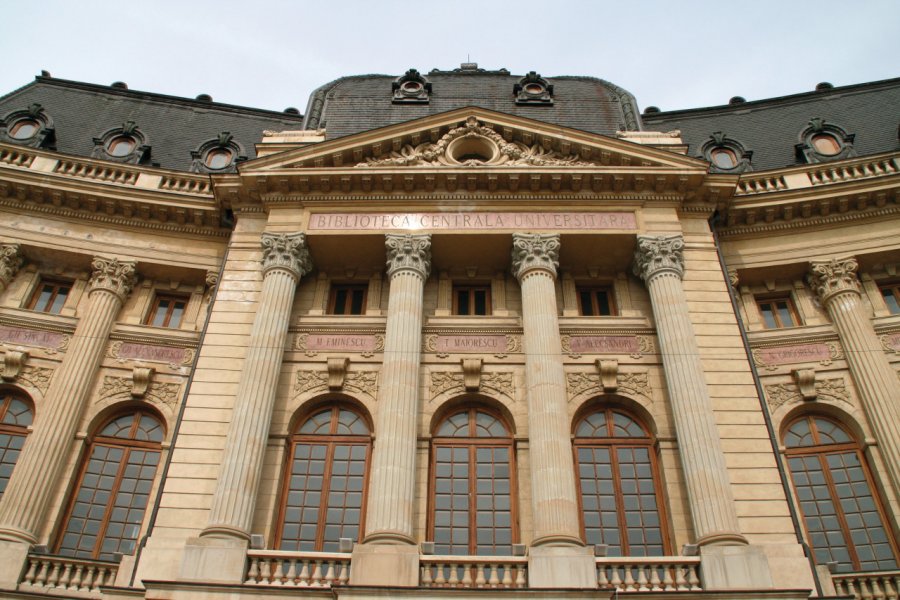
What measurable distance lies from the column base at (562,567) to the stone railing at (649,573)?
0.27 metres

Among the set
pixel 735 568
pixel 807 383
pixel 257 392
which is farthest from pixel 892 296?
pixel 257 392

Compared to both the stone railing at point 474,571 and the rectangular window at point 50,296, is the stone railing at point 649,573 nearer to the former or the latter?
the stone railing at point 474,571

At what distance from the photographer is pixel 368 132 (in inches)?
887

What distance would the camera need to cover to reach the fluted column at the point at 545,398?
16.4 m

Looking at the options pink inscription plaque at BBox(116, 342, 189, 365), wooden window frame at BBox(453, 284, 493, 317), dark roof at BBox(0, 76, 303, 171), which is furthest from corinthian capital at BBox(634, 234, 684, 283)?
dark roof at BBox(0, 76, 303, 171)

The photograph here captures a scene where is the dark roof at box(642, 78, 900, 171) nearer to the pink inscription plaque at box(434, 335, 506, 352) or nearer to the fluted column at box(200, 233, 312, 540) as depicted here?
the pink inscription plaque at box(434, 335, 506, 352)

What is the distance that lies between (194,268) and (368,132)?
6.50m

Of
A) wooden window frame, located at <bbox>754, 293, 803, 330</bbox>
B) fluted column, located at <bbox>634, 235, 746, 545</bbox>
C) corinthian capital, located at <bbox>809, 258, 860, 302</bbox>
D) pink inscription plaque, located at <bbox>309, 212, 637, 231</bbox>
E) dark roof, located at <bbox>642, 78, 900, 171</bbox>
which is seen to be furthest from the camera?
dark roof, located at <bbox>642, 78, 900, 171</bbox>

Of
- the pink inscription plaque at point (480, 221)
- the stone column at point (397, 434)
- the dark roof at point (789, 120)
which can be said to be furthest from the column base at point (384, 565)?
the dark roof at point (789, 120)

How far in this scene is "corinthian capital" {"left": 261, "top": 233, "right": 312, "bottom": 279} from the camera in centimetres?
2098

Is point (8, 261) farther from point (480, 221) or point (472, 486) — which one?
point (472, 486)

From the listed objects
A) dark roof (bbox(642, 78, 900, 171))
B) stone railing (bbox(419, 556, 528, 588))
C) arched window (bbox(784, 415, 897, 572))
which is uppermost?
dark roof (bbox(642, 78, 900, 171))

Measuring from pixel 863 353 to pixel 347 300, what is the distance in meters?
13.8

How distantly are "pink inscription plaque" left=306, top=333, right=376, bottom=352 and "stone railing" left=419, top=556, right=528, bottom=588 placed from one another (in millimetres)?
6505
